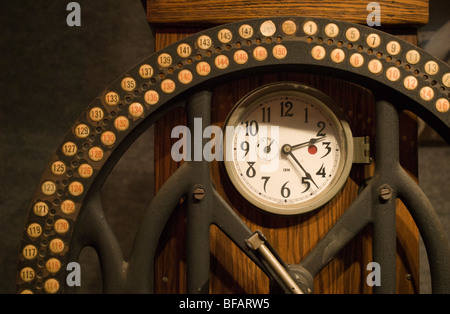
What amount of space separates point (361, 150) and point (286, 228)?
0.29 meters

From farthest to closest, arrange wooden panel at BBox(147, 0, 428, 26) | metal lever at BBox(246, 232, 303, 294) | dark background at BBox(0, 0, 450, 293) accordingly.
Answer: dark background at BBox(0, 0, 450, 293), wooden panel at BBox(147, 0, 428, 26), metal lever at BBox(246, 232, 303, 294)

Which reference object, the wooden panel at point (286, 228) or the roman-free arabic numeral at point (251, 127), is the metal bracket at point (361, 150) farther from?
the roman-free arabic numeral at point (251, 127)

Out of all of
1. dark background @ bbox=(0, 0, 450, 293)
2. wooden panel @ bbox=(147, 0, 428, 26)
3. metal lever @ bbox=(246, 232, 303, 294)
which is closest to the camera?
metal lever @ bbox=(246, 232, 303, 294)

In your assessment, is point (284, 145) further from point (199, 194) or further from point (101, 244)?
point (101, 244)

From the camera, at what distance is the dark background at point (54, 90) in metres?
1.56

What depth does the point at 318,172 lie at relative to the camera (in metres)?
1.11

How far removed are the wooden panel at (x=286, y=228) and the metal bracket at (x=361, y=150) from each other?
0.02 m

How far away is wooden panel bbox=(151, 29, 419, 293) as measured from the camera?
3.74ft

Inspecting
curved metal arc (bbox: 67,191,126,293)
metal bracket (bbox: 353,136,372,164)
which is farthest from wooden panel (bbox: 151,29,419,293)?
curved metal arc (bbox: 67,191,126,293)

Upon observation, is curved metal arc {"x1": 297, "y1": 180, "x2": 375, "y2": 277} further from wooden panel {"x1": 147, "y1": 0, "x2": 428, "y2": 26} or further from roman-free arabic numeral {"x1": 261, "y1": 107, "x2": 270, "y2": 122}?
wooden panel {"x1": 147, "y1": 0, "x2": 428, "y2": 26}

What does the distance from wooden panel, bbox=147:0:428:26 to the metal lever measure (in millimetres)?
567

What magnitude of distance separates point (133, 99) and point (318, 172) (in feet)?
1.67

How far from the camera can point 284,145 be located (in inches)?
43.8
